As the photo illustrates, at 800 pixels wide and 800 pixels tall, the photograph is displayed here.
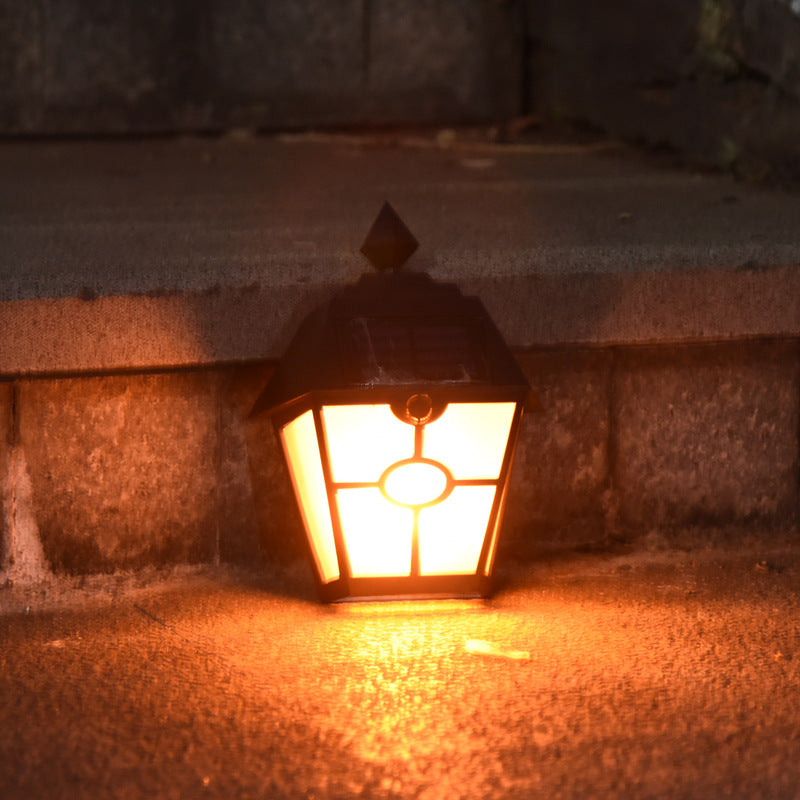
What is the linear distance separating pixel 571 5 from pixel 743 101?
3.82ft

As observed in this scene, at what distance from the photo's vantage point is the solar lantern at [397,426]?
1.68m

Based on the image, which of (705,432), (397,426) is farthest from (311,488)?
(705,432)

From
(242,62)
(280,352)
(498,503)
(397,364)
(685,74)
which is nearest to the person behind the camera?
(397,364)

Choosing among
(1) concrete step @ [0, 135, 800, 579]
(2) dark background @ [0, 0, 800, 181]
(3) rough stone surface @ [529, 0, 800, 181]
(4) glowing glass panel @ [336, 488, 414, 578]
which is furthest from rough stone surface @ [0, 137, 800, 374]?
(2) dark background @ [0, 0, 800, 181]

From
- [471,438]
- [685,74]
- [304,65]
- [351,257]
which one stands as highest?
[304,65]

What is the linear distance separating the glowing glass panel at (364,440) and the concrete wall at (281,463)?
0.28 metres

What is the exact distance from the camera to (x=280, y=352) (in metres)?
1.93

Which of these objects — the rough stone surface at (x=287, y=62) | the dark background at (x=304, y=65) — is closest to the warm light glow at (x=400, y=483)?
the dark background at (x=304, y=65)

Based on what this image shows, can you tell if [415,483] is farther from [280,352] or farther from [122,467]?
[122,467]

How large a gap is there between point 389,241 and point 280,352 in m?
0.29

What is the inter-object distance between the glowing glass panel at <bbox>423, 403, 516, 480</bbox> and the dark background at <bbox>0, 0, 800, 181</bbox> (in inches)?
97.8

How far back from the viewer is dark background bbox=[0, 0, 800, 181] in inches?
167

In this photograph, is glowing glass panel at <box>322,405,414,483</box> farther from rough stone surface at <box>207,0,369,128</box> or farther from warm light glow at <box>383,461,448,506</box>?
rough stone surface at <box>207,0,369,128</box>

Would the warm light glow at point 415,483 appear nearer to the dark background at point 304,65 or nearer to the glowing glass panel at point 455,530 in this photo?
the glowing glass panel at point 455,530
